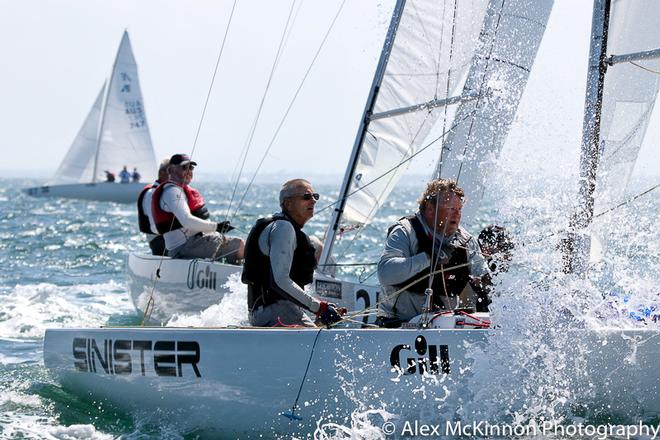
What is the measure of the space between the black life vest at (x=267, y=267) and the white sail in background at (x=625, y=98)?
1477mm

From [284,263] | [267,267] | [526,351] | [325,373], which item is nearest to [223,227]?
[267,267]

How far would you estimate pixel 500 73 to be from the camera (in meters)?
6.61

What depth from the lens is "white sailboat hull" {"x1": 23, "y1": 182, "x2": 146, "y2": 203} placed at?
33.5 m

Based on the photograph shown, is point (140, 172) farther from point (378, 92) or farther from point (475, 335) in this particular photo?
point (475, 335)

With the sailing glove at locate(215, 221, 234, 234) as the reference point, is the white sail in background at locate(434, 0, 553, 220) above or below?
above

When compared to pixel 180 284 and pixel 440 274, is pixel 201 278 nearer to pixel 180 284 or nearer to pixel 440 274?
pixel 180 284

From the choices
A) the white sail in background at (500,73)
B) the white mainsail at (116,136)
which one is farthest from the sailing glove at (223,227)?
the white mainsail at (116,136)

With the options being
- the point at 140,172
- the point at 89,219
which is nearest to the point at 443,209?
the point at 89,219

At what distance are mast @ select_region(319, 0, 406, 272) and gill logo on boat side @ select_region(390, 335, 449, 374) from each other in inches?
127

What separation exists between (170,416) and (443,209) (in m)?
1.54

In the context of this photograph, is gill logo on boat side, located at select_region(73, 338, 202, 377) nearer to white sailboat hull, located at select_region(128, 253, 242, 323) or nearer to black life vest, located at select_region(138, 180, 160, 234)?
white sailboat hull, located at select_region(128, 253, 242, 323)

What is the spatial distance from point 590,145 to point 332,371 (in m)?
1.59

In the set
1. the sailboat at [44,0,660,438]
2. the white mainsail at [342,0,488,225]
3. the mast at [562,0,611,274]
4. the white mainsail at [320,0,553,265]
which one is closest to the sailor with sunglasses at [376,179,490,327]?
the sailboat at [44,0,660,438]

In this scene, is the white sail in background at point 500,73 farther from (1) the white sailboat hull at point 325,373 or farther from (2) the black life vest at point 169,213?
(1) the white sailboat hull at point 325,373
